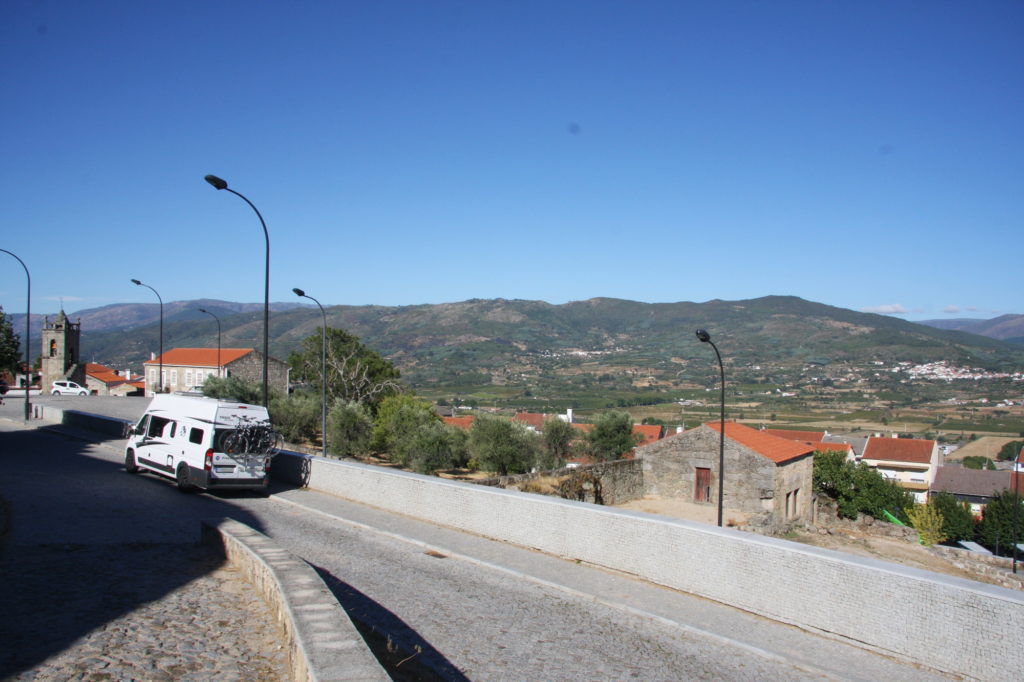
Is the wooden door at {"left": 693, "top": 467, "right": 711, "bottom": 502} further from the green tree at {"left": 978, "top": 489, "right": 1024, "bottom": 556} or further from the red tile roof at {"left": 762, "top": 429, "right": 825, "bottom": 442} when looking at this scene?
the red tile roof at {"left": 762, "top": 429, "right": 825, "bottom": 442}

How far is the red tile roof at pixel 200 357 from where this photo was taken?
214 feet

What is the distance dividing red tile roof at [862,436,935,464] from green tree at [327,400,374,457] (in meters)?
58.2

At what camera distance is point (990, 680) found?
5.57 metres

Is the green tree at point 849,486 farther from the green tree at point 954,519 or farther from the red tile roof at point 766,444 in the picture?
the red tile roof at point 766,444

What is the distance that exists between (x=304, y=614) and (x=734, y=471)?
Answer: 24176mm

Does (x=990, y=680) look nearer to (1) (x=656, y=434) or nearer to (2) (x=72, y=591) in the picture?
(2) (x=72, y=591)

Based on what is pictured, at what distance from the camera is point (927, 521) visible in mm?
40594

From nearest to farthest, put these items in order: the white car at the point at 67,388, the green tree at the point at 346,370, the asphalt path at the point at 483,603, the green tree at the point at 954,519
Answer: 1. the asphalt path at the point at 483,603
2. the green tree at the point at 954,519
3. the green tree at the point at 346,370
4. the white car at the point at 67,388

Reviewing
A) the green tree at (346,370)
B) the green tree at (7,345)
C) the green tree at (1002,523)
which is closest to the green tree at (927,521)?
the green tree at (1002,523)

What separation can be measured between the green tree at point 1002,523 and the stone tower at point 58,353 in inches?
2843

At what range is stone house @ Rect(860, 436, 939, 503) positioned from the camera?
73.1 meters

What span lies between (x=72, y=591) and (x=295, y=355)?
64.4 metres

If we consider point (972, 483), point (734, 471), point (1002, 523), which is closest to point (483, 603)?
point (734, 471)

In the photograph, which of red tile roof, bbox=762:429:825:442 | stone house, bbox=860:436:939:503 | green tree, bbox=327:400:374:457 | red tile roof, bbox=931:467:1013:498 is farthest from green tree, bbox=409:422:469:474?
stone house, bbox=860:436:939:503
